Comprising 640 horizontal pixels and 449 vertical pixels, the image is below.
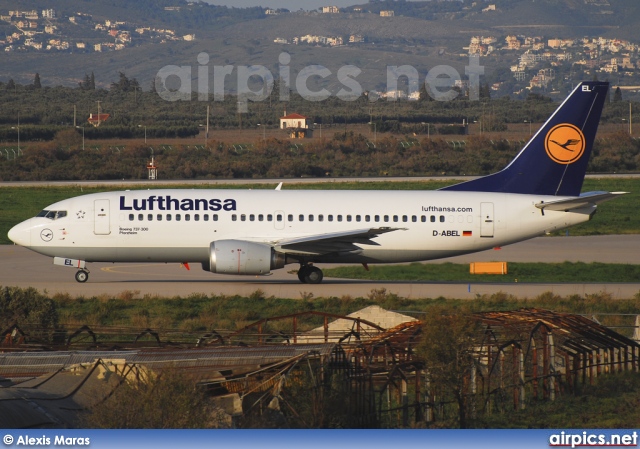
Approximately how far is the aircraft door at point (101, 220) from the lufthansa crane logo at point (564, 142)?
55.1 ft

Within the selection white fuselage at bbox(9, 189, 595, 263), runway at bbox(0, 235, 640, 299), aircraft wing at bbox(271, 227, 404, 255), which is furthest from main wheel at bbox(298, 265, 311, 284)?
aircraft wing at bbox(271, 227, 404, 255)

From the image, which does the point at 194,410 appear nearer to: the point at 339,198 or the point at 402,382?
the point at 402,382

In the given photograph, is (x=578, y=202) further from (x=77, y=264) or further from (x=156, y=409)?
(x=156, y=409)

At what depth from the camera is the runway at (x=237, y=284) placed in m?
36.8

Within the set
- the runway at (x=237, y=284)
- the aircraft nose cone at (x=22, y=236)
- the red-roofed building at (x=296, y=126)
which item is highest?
the red-roofed building at (x=296, y=126)

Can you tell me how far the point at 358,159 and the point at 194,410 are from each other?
10159cm

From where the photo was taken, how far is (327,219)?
3878 centimetres

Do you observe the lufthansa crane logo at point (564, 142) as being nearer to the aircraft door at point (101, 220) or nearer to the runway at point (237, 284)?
the runway at point (237, 284)

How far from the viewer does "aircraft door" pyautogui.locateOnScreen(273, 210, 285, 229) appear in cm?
3847

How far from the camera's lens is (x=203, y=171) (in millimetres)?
99875

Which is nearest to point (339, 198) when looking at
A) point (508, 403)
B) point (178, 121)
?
point (508, 403)

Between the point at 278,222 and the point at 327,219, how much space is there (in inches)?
72.7

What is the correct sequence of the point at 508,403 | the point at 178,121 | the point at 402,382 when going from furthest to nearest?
the point at 178,121 < the point at 508,403 < the point at 402,382

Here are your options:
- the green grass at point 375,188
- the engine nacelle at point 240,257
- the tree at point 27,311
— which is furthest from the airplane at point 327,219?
the green grass at point 375,188
